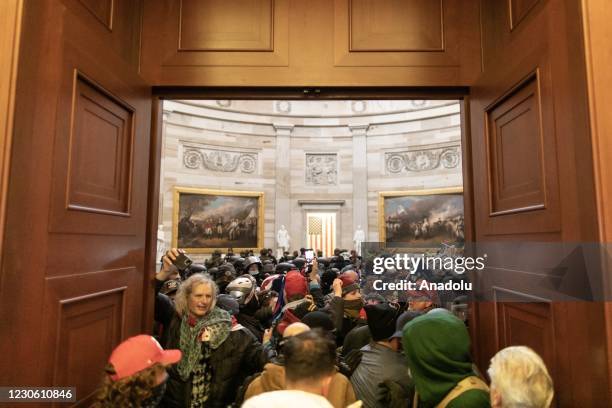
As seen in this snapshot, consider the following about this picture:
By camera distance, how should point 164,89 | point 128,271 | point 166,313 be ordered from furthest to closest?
1. point 166,313
2. point 164,89
3. point 128,271

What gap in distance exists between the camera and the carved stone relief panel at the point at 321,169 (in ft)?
63.5

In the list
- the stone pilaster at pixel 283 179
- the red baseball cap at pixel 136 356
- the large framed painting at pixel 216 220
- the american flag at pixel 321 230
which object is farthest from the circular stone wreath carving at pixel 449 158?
the red baseball cap at pixel 136 356

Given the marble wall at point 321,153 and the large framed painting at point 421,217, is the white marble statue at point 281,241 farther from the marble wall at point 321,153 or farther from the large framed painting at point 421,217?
the large framed painting at point 421,217

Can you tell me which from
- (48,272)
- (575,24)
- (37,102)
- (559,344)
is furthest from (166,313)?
(575,24)

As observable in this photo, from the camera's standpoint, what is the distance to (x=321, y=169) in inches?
762

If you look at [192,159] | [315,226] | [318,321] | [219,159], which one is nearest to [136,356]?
[318,321]

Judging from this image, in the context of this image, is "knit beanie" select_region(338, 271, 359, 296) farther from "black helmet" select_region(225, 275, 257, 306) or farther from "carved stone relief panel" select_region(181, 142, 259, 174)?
"carved stone relief panel" select_region(181, 142, 259, 174)

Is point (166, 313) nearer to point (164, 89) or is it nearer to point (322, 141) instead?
point (164, 89)

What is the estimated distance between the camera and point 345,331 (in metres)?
3.69

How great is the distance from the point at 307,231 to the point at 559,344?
17593 mm

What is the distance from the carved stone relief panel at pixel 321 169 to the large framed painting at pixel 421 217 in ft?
9.12

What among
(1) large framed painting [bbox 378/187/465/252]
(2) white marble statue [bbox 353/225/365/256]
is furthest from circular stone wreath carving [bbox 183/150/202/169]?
(1) large framed painting [bbox 378/187/465/252]

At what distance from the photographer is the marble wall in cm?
1748

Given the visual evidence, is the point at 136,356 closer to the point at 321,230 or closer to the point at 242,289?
the point at 242,289
